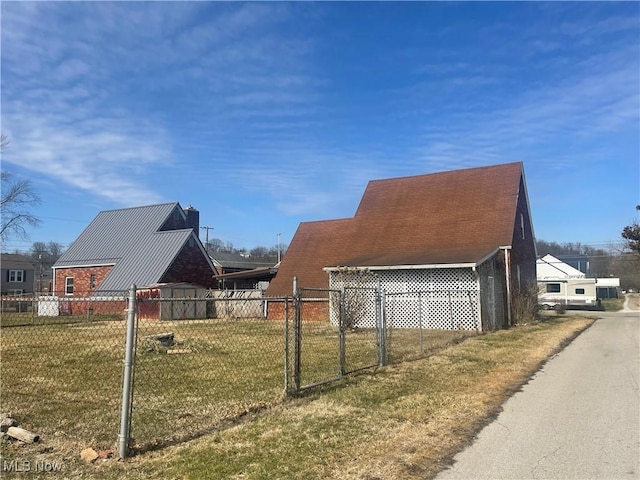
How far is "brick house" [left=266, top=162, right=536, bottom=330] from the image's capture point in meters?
20.3

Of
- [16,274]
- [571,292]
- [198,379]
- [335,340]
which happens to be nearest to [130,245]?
[335,340]

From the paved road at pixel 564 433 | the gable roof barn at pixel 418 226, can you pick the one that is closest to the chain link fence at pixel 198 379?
the paved road at pixel 564 433

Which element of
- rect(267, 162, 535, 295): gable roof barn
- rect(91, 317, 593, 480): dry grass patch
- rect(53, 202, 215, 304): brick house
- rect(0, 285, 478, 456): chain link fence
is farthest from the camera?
rect(53, 202, 215, 304): brick house

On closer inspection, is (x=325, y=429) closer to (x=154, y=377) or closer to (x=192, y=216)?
(x=154, y=377)

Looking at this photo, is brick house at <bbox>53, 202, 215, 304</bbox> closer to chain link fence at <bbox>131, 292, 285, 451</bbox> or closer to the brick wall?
the brick wall

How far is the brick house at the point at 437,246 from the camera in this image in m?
20.3

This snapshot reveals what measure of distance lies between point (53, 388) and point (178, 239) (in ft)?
91.2

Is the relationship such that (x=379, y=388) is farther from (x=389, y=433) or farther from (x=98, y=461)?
(x=98, y=461)

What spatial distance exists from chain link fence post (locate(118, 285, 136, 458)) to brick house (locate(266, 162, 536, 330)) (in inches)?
559

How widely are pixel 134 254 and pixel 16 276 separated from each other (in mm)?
34960

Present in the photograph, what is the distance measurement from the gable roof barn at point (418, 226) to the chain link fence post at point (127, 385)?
53.4ft

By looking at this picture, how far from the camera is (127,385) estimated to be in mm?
5258

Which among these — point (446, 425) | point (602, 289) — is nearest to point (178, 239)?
point (446, 425)

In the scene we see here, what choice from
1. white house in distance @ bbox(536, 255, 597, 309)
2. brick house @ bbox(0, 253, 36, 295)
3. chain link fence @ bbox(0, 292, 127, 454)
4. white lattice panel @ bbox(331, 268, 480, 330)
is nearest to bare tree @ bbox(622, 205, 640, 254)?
white house in distance @ bbox(536, 255, 597, 309)
